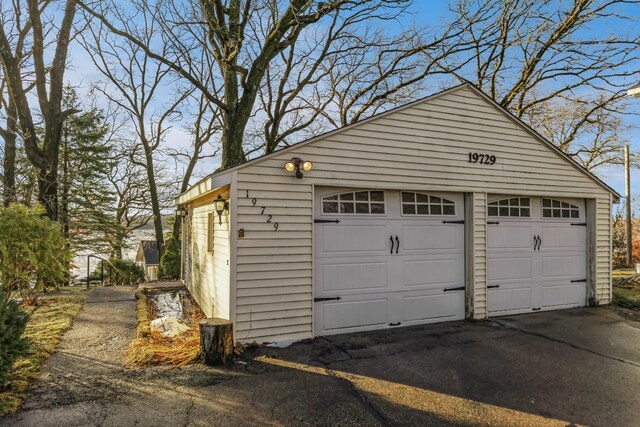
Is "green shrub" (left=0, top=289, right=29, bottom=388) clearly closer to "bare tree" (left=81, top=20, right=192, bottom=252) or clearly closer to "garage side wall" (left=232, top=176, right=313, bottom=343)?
"garage side wall" (left=232, top=176, right=313, bottom=343)

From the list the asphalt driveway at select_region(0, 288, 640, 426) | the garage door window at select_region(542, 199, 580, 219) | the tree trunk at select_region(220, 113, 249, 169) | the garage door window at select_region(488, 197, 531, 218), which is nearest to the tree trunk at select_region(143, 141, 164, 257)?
the tree trunk at select_region(220, 113, 249, 169)

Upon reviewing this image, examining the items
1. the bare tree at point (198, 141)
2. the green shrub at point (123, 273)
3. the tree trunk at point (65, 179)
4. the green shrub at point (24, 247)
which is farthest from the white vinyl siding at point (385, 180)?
the bare tree at point (198, 141)

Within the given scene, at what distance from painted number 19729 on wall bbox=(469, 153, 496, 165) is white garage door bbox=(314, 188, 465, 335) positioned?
0.67m

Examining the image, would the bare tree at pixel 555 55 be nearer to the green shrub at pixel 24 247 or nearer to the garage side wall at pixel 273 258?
the garage side wall at pixel 273 258

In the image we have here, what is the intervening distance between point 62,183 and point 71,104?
10.7ft

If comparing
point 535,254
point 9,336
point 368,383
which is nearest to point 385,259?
point 368,383

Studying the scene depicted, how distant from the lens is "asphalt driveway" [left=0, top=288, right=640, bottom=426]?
3.14m

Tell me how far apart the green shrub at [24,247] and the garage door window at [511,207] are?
7855 mm

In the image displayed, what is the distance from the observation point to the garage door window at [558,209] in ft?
23.0

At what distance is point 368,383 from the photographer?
3.78 metres

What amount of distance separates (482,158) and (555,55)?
970 cm

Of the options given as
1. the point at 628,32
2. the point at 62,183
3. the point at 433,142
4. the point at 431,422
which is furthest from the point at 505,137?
the point at 62,183

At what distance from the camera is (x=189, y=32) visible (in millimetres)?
10469

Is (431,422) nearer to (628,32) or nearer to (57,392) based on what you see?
(57,392)
